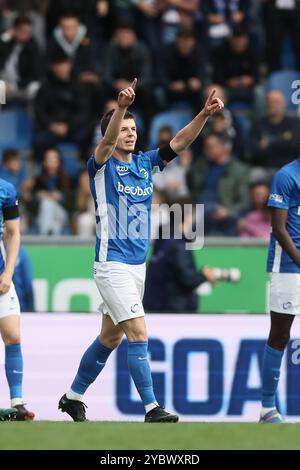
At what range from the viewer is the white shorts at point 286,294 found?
966 centimetres

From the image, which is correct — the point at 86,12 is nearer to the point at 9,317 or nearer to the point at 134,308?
the point at 9,317

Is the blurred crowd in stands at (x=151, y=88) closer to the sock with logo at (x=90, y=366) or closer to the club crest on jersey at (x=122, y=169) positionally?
the sock with logo at (x=90, y=366)

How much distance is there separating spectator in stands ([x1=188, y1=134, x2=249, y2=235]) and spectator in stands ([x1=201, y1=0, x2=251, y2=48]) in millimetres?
2496

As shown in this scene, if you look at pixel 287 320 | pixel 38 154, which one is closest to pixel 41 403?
pixel 287 320

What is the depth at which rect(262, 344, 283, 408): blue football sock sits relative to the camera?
32.2 feet

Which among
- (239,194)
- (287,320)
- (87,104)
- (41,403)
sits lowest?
(41,403)

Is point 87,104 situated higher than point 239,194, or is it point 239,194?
point 87,104

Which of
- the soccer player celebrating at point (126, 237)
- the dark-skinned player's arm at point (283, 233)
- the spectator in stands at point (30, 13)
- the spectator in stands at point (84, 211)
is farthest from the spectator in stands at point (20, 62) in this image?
the soccer player celebrating at point (126, 237)

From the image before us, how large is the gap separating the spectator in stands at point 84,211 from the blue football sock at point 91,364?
16.7 ft

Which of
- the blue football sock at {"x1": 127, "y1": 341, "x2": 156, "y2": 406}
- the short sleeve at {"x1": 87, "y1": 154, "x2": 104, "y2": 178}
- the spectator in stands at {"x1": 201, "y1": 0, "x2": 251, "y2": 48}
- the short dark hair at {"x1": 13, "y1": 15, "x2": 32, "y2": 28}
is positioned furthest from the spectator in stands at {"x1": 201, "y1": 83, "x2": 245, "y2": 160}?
the blue football sock at {"x1": 127, "y1": 341, "x2": 156, "y2": 406}

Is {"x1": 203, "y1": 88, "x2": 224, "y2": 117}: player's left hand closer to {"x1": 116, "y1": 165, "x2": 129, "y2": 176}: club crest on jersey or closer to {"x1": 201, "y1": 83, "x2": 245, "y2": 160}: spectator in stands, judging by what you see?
{"x1": 116, "y1": 165, "x2": 129, "y2": 176}: club crest on jersey

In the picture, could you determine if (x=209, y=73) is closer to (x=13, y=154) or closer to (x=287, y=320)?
(x=13, y=154)

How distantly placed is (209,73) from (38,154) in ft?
8.39

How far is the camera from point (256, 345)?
1149 centimetres
